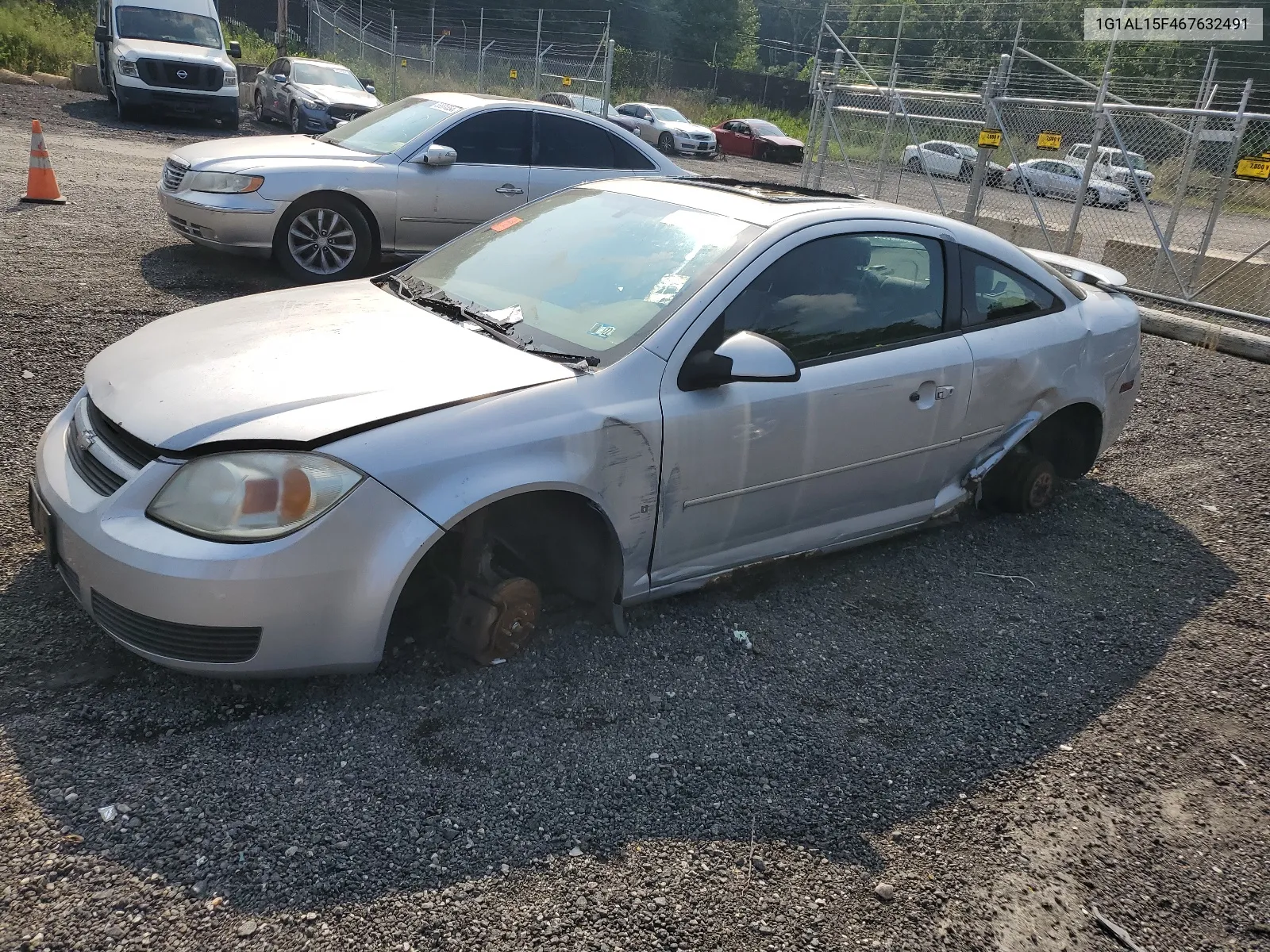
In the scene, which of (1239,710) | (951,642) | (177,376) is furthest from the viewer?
(951,642)

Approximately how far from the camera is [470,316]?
3697 millimetres

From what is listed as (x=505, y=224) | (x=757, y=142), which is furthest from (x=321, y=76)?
(x=505, y=224)

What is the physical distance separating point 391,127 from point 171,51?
11.6 metres

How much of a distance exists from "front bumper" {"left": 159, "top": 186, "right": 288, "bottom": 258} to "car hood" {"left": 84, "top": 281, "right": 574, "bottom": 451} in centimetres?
399

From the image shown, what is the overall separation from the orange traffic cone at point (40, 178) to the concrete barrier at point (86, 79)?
1392 cm

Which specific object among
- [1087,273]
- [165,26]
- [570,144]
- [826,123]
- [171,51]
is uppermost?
[165,26]

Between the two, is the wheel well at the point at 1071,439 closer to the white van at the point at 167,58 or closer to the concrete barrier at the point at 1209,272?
the concrete barrier at the point at 1209,272

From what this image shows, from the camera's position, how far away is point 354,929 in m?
2.29

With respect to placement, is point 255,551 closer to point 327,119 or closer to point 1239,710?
point 1239,710

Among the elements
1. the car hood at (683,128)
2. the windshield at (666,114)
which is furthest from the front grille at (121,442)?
the windshield at (666,114)

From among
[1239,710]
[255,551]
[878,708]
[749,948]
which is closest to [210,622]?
[255,551]

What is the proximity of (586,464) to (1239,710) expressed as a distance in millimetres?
2503

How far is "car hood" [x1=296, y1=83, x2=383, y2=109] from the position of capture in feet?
61.0

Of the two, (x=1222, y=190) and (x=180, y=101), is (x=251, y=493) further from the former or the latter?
(x=180, y=101)
